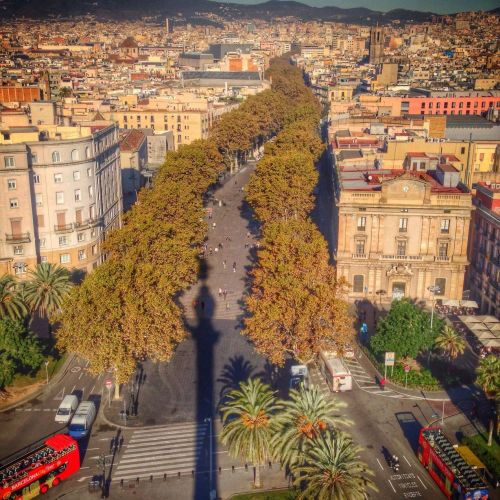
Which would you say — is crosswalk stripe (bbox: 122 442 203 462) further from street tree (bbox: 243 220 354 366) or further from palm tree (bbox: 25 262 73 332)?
palm tree (bbox: 25 262 73 332)

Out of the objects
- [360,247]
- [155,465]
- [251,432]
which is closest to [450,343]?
[360,247]

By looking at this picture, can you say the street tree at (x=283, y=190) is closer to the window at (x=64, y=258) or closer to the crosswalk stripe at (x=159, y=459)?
the window at (x=64, y=258)

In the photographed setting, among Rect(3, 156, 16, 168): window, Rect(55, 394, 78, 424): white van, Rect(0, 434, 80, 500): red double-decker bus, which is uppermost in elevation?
Rect(3, 156, 16, 168): window

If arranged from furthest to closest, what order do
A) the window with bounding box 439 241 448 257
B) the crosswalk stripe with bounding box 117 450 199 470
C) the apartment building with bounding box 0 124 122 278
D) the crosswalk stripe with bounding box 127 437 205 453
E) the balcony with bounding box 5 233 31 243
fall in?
1. the window with bounding box 439 241 448 257
2. the balcony with bounding box 5 233 31 243
3. the apartment building with bounding box 0 124 122 278
4. the crosswalk stripe with bounding box 127 437 205 453
5. the crosswalk stripe with bounding box 117 450 199 470

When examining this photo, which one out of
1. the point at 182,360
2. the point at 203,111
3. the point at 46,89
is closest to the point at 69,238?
the point at 182,360

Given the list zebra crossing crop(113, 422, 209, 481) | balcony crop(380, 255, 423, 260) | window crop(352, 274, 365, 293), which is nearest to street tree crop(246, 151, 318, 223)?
window crop(352, 274, 365, 293)

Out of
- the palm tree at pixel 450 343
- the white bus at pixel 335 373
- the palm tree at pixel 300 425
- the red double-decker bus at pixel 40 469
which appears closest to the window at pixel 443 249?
the palm tree at pixel 450 343

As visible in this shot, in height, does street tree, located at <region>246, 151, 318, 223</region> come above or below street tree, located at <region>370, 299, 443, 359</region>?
above
